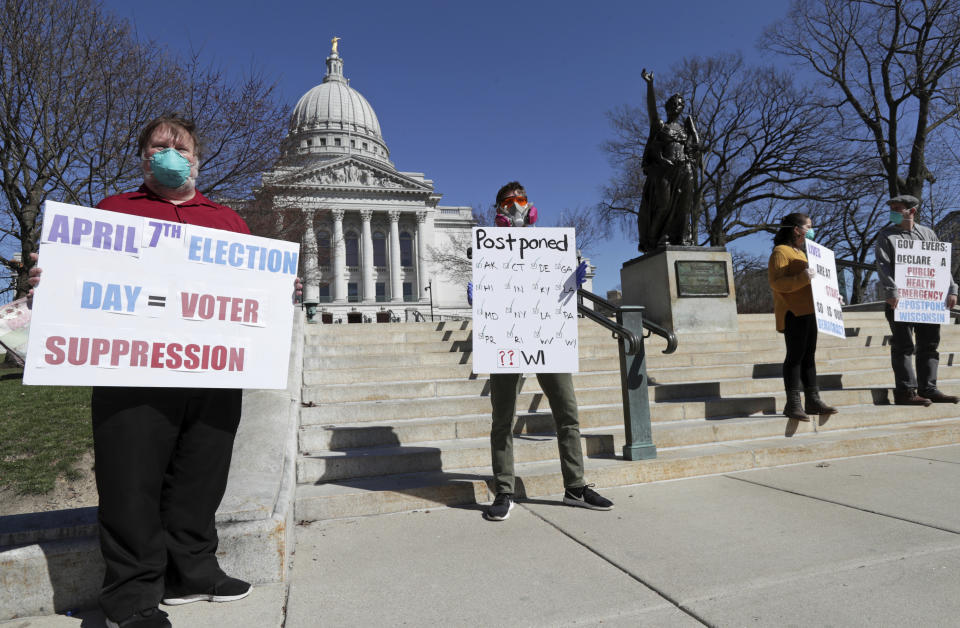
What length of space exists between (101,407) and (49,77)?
10.6 meters

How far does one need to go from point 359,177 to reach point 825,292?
63.0 meters

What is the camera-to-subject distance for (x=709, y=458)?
14.6ft

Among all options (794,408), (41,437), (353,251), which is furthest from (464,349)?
(353,251)

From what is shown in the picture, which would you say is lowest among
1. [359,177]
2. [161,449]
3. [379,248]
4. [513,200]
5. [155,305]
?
[161,449]

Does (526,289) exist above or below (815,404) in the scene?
above

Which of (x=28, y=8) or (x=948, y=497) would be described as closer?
(x=948, y=497)

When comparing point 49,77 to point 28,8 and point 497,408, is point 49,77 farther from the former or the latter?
point 497,408

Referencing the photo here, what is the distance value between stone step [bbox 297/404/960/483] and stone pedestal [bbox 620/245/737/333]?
10.8ft

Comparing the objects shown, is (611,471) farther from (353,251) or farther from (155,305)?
(353,251)

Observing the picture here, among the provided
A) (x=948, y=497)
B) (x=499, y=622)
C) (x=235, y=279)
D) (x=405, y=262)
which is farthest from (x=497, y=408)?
(x=405, y=262)

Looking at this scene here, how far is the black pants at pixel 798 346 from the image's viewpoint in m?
5.22

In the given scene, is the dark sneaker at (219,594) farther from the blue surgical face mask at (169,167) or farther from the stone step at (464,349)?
the stone step at (464,349)

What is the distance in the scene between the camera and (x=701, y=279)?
9.21m

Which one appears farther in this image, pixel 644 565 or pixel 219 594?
pixel 644 565
